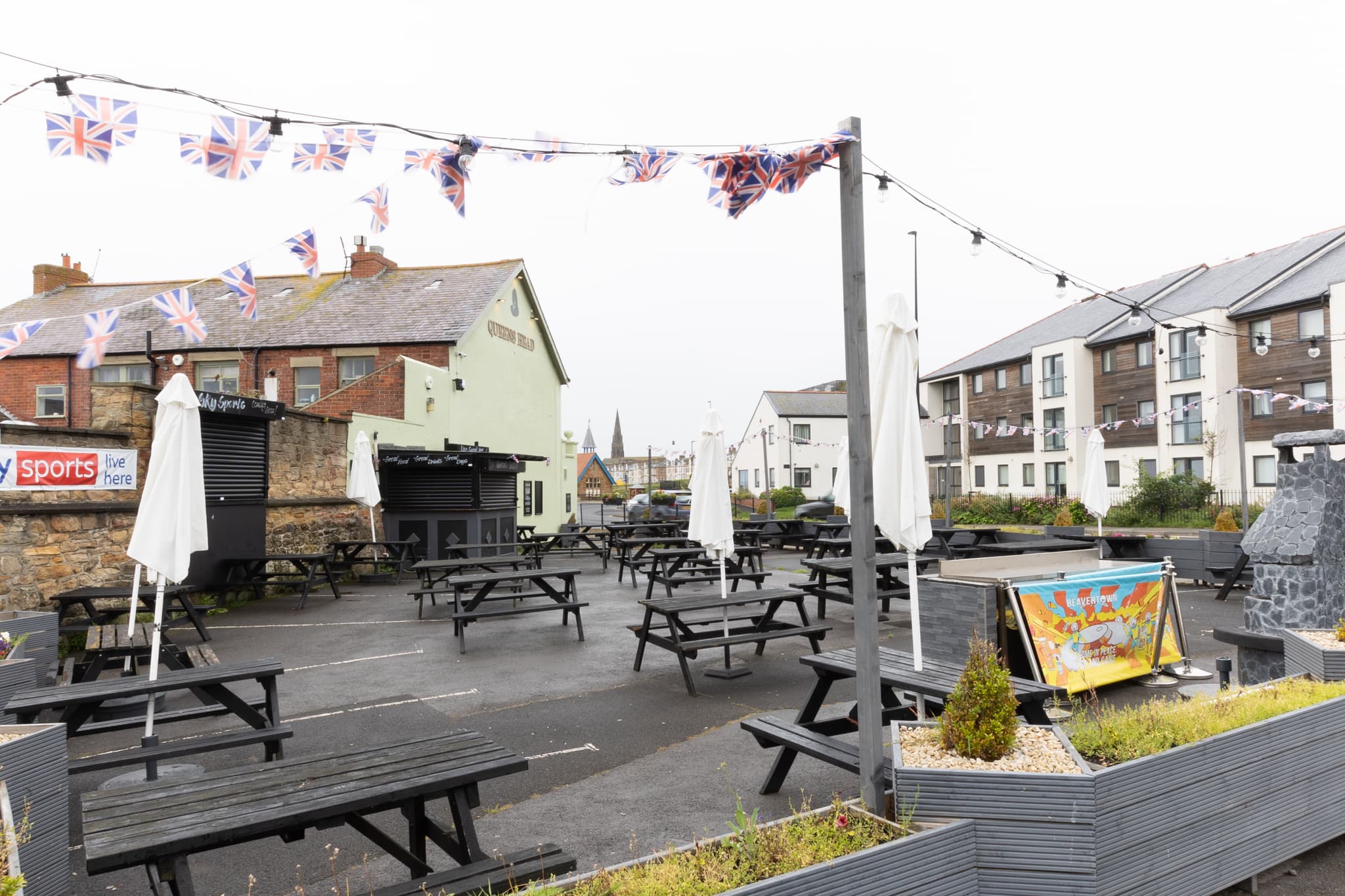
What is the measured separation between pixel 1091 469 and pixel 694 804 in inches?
525

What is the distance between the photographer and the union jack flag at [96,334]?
6.01 m

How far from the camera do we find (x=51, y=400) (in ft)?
82.5

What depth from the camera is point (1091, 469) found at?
15117mm

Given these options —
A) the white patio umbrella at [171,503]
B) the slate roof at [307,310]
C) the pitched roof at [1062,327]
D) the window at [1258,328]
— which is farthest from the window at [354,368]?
the window at [1258,328]

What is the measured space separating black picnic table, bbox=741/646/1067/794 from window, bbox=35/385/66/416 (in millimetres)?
28630

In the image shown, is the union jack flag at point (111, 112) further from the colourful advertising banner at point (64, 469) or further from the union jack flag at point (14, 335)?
the colourful advertising banner at point (64, 469)

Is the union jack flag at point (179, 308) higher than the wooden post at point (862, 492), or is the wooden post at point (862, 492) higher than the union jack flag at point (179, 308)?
the union jack flag at point (179, 308)

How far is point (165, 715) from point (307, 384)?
2039 centimetres

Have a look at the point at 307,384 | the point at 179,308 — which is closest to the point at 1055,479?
the point at 307,384

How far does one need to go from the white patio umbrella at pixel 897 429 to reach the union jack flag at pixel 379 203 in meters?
3.50

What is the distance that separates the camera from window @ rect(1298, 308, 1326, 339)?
2653 cm

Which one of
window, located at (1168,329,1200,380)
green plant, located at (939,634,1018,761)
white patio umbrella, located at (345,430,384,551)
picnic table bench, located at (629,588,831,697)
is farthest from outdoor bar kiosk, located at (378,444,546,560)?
window, located at (1168,329,1200,380)

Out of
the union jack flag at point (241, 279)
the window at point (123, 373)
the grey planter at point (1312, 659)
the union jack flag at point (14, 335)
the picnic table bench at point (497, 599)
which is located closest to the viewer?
the grey planter at point (1312, 659)

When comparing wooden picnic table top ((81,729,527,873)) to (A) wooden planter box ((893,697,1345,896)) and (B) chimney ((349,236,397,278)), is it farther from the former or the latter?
(B) chimney ((349,236,397,278))
